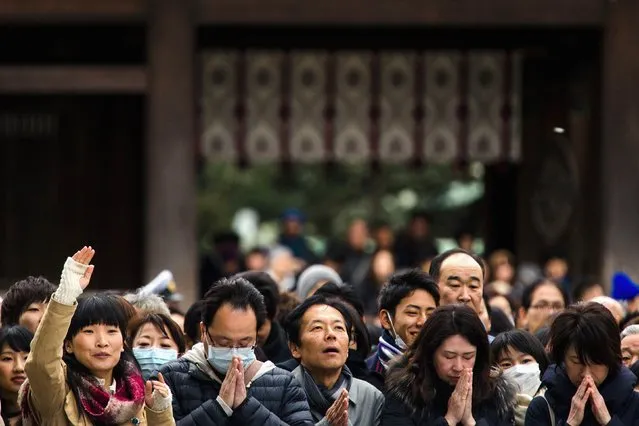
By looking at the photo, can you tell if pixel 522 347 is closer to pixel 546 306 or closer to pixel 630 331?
pixel 630 331

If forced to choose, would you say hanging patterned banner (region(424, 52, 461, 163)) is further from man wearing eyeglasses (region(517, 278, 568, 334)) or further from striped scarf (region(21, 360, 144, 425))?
striped scarf (region(21, 360, 144, 425))

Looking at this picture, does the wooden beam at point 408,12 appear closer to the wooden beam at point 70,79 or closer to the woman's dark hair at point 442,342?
Result: the wooden beam at point 70,79

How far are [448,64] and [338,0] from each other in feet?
8.73

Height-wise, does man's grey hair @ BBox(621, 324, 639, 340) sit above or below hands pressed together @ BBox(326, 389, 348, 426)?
above

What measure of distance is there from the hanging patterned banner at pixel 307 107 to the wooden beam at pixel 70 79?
237cm

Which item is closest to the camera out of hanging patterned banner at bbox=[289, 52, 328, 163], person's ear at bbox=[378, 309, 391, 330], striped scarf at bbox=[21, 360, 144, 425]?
striped scarf at bbox=[21, 360, 144, 425]

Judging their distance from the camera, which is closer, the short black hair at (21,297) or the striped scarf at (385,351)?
the striped scarf at (385,351)

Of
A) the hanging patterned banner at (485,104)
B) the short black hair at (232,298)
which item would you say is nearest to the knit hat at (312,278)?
the short black hair at (232,298)

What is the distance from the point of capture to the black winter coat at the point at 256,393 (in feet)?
25.4

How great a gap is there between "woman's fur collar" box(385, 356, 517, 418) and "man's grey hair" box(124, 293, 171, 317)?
1733 millimetres

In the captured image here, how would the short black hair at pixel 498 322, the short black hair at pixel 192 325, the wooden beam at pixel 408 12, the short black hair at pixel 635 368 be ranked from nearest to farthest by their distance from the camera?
the short black hair at pixel 635 368 → the short black hair at pixel 192 325 → the short black hair at pixel 498 322 → the wooden beam at pixel 408 12

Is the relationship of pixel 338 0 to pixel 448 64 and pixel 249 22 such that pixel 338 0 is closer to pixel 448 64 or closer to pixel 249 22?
pixel 249 22

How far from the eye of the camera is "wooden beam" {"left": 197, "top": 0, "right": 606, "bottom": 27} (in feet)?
56.5

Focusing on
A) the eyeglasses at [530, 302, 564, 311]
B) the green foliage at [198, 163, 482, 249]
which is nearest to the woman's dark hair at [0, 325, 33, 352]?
the eyeglasses at [530, 302, 564, 311]
